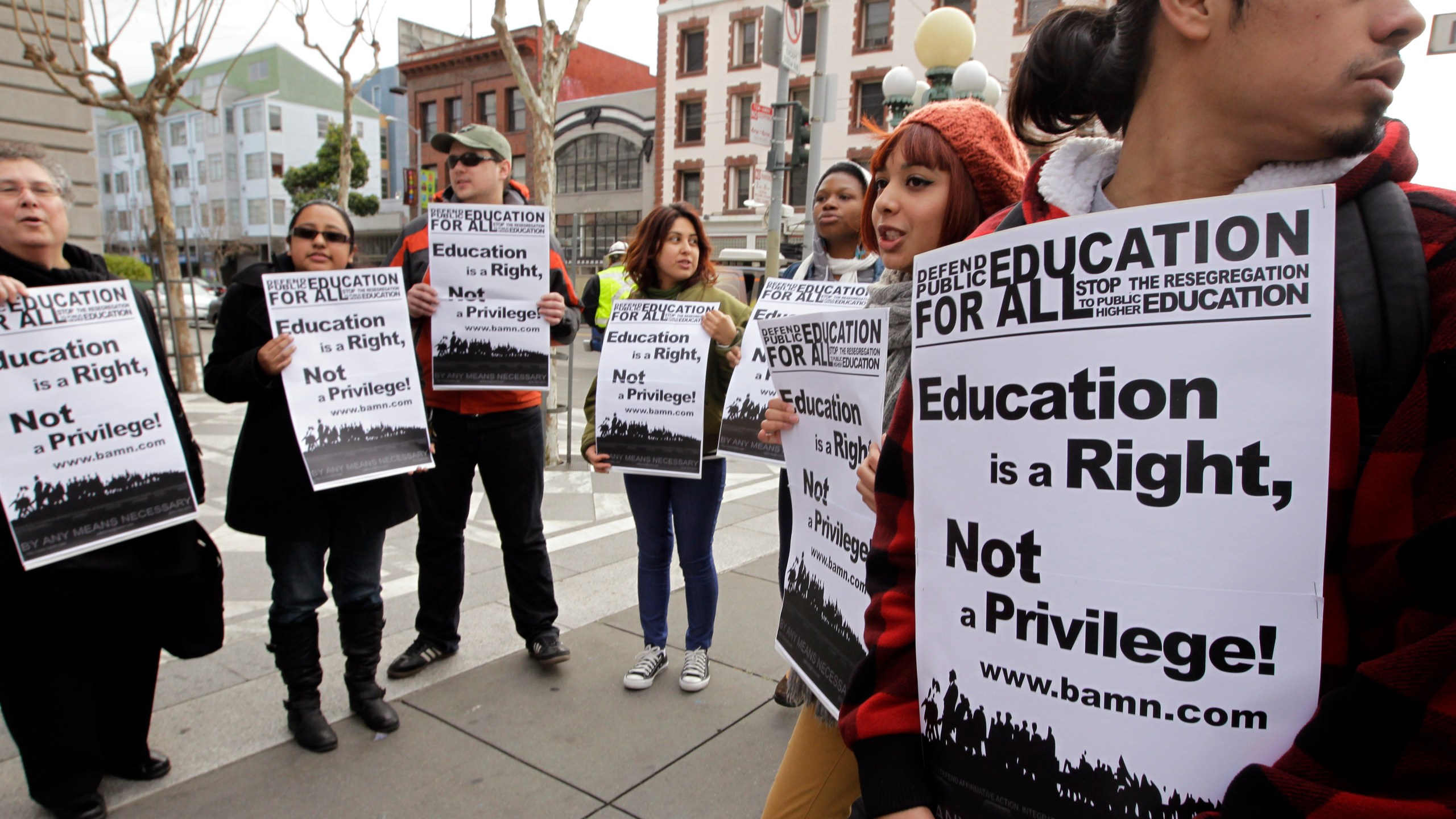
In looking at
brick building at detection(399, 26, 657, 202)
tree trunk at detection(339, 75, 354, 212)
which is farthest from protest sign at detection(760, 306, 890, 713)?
brick building at detection(399, 26, 657, 202)

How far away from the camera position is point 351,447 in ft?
10.3

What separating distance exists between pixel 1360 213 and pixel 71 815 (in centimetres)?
346

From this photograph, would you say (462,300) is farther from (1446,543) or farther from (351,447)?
(1446,543)

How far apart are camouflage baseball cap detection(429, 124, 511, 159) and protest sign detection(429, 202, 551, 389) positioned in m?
0.47

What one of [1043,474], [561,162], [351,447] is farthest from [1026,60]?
[561,162]

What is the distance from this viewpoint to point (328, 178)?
136 feet

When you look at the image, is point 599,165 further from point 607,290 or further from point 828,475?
point 828,475

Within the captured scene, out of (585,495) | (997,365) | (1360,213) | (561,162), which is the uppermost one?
(561,162)

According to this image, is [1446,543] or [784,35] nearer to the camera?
Result: [1446,543]

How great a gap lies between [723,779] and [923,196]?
2.10m

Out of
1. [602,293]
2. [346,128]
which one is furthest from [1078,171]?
[346,128]

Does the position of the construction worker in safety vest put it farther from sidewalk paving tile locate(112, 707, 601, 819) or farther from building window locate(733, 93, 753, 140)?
building window locate(733, 93, 753, 140)

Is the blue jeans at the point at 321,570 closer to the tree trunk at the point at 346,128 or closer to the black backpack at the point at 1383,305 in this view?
the black backpack at the point at 1383,305

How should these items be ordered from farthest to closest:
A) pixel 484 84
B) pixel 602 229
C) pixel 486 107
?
pixel 486 107 → pixel 484 84 → pixel 602 229
